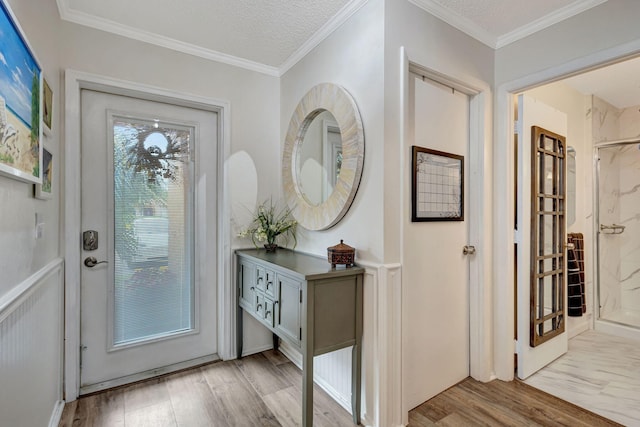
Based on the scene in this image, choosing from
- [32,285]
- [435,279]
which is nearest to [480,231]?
[435,279]

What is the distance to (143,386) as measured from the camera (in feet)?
7.14

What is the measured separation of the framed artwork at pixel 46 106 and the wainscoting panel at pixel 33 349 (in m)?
0.71

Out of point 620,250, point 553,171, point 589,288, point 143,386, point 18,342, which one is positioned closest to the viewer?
point 18,342

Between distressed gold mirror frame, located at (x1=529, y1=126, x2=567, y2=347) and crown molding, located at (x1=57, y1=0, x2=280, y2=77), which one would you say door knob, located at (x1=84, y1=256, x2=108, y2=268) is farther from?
distressed gold mirror frame, located at (x1=529, y1=126, x2=567, y2=347)

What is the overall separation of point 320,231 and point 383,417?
1.16m

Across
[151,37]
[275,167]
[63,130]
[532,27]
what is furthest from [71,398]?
A: [532,27]

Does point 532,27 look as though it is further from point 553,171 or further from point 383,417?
point 383,417

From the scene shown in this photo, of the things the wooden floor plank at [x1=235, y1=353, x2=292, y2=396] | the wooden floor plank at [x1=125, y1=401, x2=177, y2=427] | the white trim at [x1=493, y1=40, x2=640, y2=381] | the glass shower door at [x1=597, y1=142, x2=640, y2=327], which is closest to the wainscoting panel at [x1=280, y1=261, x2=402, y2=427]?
the wooden floor plank at [x1=235, y1=353, x2=292, y2=396]

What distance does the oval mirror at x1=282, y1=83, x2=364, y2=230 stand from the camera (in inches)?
75.6

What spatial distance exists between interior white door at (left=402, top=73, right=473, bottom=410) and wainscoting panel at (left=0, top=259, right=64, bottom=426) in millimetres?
1701

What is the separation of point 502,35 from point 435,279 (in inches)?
69.7

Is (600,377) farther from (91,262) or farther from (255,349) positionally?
(91,262)

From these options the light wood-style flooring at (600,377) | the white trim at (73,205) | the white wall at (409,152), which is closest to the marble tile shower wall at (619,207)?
the light wood-style flooring at (600,377)

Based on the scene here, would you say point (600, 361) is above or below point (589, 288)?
below
